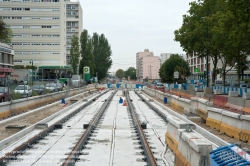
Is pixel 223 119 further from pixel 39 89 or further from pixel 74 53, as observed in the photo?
pixel 74 53

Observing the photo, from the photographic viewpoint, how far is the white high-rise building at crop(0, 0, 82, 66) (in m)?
87.7

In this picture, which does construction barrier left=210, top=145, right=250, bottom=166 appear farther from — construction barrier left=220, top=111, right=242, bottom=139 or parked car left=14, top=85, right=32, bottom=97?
parked car left=14, top=85, right=32, bottom=97

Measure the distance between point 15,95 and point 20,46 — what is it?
225 feet

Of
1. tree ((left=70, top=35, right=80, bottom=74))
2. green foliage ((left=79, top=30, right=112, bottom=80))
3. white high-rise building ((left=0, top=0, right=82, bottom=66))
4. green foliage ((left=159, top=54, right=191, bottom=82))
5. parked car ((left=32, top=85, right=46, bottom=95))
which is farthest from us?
green foliage ((left=79, top=30, right=112, bottom=80))

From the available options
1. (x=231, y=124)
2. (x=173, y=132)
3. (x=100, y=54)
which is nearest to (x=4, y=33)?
(x=100, y=54)

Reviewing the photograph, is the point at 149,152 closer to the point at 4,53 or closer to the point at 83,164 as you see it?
the point at 83,164

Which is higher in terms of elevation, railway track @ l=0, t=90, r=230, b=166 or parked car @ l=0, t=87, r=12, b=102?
parked car @ l=0, t=87, r=12, b=102

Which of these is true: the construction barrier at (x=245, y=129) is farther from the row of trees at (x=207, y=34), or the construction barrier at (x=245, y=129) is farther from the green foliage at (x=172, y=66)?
the green foliage at (x=172, y=66)

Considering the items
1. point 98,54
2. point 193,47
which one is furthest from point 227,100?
point 98,54

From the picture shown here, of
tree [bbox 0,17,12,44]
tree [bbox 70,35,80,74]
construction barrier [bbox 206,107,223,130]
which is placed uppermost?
tree [bbox 0,17,12,44]

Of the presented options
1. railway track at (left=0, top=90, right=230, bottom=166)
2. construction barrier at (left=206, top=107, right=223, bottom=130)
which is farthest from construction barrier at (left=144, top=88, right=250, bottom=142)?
railway track at (left=0, top=90, right=230, bottom=166)

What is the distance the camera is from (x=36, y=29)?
291 feet

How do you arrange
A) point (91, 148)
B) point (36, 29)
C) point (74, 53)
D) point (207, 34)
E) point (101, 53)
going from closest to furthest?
1. point (91, 148)
2. point (207, 34)
3. point (74, 53)
4. point (36, 29)
5. point (101, 53)

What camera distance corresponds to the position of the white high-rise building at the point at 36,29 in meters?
87.7
